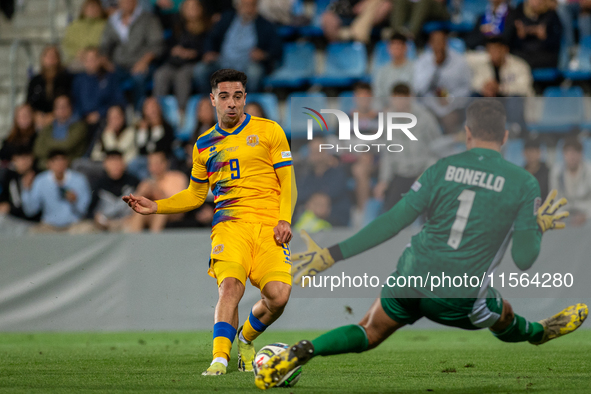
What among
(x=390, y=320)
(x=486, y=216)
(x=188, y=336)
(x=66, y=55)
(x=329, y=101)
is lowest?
(x=188, y=336)

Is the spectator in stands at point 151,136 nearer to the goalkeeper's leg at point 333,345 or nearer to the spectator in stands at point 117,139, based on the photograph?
the spectator in stands at point 117,139

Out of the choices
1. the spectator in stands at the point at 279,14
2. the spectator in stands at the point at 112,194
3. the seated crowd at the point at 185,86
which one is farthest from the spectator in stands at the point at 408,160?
the spectator in stands at the point at 279,14

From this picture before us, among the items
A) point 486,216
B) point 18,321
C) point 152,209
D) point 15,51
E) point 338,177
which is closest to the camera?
point 486,216

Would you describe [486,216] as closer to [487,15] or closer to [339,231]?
[339,231]

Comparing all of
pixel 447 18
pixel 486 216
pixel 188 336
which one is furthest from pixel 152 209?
pixel 447 18

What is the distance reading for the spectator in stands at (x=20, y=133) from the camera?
44.3ft

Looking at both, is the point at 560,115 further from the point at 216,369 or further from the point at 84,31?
the point at 84,31

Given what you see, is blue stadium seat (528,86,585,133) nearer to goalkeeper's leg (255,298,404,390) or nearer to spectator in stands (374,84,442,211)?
spectator in stands (374,84,442,211)

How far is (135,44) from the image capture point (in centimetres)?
1414

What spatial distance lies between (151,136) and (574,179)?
6.46 metres

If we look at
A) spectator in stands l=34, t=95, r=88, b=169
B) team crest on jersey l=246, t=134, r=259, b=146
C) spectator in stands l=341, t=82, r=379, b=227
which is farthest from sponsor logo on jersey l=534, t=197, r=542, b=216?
spectator in stands l=34, t=95, r=88, b=169

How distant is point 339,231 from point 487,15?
240 inches

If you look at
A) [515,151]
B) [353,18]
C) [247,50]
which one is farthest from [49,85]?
[515,151]

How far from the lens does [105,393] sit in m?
4.84
